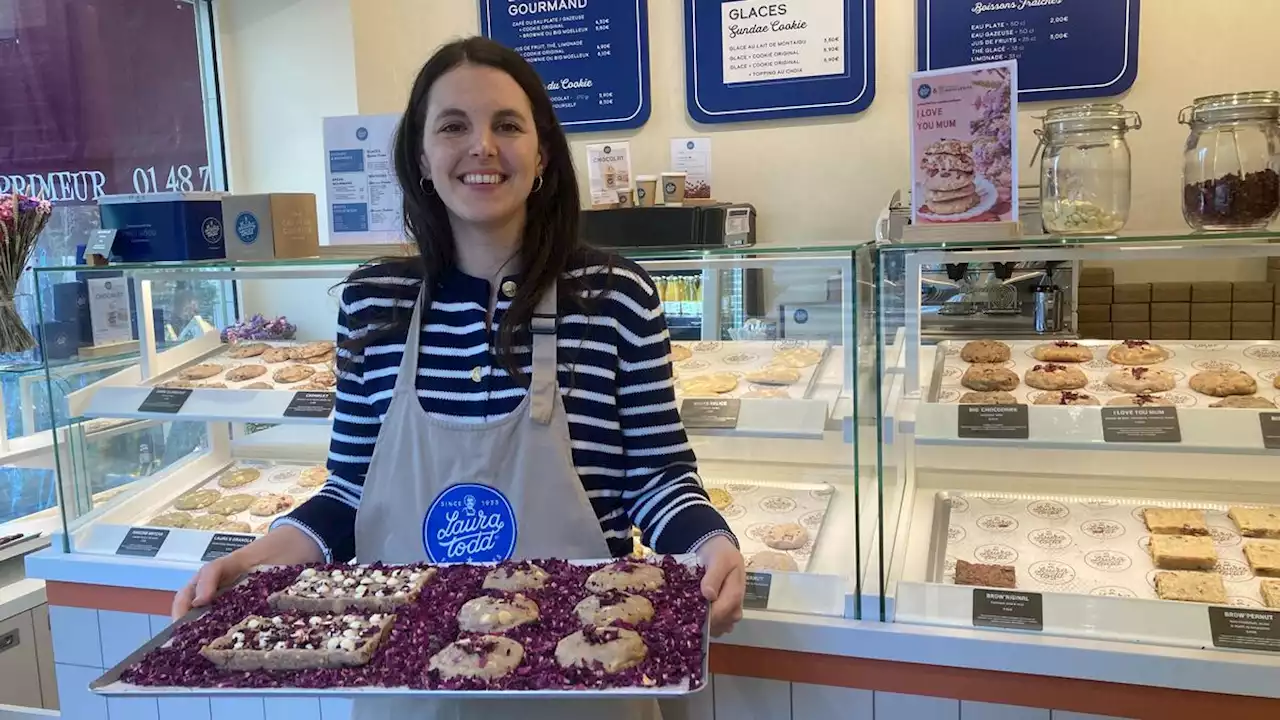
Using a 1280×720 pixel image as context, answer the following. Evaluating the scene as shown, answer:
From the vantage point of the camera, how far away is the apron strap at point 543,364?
1500mm

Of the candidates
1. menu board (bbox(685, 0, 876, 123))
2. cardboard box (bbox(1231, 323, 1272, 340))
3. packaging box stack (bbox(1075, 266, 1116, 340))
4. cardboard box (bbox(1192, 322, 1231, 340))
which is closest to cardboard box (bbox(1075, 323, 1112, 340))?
packaging box stack (bbox(1075, 266, 1116, 340))

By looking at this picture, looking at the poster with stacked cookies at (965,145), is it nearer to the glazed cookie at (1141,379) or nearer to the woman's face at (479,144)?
the glazed cookie at (1141,379)

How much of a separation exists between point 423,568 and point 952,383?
4.20ft

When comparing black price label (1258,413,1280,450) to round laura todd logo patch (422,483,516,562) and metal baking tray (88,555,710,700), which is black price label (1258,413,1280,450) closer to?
metal baking tray (88,555,710,700)

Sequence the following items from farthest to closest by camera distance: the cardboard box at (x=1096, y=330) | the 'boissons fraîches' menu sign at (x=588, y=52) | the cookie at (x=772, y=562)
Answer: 1. the 'boissons fraîches' menu sign at (x=588, y=52)
2. the cardboard box at (x=1096, y=330)
3. the cookie at (x=772, y=562)

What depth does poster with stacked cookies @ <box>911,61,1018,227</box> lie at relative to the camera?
172 cm

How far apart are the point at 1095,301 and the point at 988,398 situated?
2547mm

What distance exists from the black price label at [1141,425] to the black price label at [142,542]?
2184mm

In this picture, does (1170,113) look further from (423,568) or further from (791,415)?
(423,568)

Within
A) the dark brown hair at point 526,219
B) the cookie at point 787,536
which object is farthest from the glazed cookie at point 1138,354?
the dark brown hair at point 526,219

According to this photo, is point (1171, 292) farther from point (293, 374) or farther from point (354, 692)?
point (354, 692)

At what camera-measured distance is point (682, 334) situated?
2543 mm

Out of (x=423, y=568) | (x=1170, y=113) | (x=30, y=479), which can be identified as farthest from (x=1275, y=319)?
(x=30, y=479)

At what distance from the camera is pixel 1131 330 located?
4.04 m
